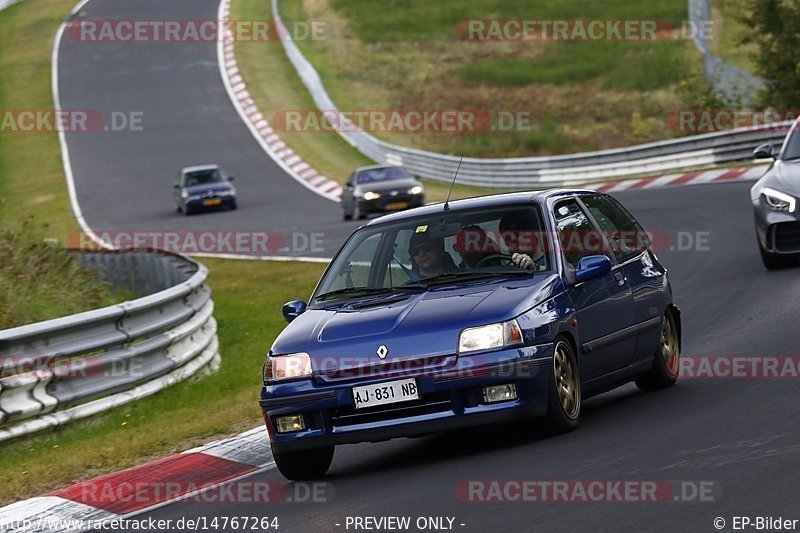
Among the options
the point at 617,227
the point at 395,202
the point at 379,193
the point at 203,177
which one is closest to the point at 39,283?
the point at 617,227

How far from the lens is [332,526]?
6605mm

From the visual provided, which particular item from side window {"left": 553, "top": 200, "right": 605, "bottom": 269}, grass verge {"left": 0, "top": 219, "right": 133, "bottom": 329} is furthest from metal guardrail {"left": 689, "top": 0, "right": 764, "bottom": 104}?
side window {"left": 553, "top": 200, "right": 605, "bottom": 269}

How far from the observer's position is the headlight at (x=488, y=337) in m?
7.76

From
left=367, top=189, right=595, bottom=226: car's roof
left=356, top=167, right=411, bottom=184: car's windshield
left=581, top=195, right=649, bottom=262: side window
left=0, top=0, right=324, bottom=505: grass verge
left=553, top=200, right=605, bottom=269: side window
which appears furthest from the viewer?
left=356, top=167, right=411, bottom=184: car's windshield

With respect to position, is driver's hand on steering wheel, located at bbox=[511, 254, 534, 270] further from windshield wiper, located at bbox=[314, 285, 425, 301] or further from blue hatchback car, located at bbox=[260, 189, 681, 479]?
windshield wiper, located at bbox=[314, 285, 425, 301]

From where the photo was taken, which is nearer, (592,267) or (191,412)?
(592,267)

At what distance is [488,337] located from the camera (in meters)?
7.77

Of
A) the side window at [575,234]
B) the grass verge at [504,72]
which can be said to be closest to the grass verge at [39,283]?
the side window at [575,234]

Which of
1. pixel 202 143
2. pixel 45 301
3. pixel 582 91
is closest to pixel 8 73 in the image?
pixel 202 143

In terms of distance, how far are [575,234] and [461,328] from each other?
5.25 feet

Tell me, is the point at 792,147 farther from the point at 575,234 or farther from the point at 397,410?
the point at 397,410

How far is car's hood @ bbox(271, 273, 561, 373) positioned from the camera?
7789 millimetres

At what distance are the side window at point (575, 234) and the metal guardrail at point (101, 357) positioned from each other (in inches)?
155

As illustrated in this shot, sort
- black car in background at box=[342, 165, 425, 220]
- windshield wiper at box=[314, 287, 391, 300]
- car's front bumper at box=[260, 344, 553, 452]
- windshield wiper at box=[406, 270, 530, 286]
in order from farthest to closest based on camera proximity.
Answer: black car in background at box=[342, 165, 425, 220] < windshield wiper at box=[314, 287, 391, 300] < windshield wiper at box=[406, 270, 530, 286] < car's front bumper at box=[260, 344, 553, 452]
